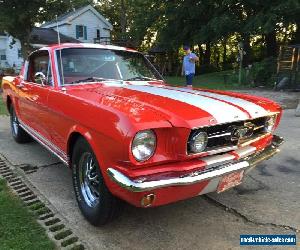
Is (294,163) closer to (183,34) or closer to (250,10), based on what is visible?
(250,10)

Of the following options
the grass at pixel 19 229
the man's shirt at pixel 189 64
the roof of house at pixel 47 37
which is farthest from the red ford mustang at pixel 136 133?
the roof of house at pixel 47 37

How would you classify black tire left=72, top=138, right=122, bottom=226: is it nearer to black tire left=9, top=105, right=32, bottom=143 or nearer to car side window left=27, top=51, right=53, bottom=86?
car side window left=27, top=51, right=53, bottom=86

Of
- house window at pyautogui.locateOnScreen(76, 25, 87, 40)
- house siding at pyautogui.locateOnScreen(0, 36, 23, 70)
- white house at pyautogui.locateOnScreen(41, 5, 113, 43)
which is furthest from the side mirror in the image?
house window at pyautogui.locateOnScreen(76, 25, 87, 40)

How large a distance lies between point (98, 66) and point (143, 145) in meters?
2.06

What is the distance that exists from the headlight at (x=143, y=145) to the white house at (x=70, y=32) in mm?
36409

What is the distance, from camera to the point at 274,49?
2625cm

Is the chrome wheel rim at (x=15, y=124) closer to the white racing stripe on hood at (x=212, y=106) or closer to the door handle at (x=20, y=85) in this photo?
the door handle at (x=20, y=85)

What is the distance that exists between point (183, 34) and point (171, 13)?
175 centimetres

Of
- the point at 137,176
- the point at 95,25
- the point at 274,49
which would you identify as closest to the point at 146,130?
the point at 137,176

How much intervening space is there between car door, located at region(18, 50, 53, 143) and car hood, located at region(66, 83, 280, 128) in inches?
25.1

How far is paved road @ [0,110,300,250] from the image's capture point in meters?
3.37

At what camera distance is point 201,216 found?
3822 millimetres

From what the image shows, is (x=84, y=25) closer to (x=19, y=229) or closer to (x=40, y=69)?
(x=40, y=69)

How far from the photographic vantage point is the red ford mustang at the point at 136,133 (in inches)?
117
